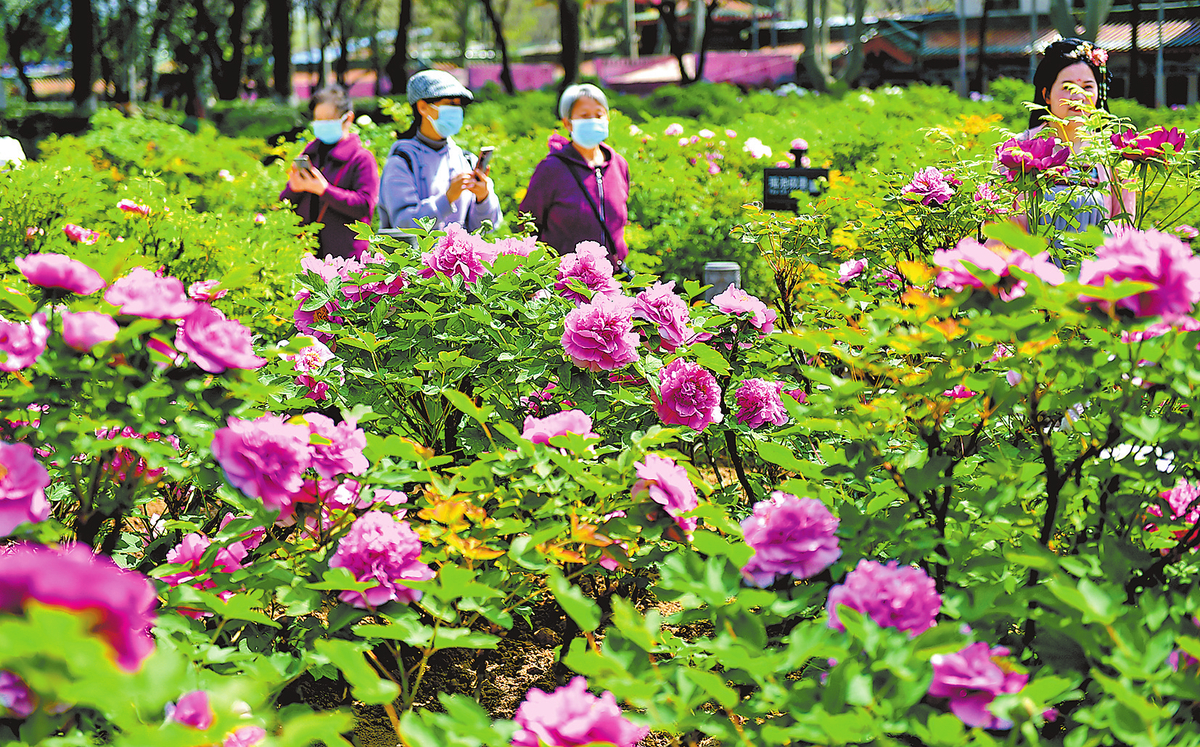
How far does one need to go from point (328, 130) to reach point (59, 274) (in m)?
3.70

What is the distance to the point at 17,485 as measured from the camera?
1408 mm

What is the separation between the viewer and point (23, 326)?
1603 mm

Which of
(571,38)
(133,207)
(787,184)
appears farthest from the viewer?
(571,38)

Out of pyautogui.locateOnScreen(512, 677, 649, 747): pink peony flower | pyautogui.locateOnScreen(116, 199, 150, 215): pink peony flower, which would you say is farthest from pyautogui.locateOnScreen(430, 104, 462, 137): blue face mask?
pyautogui.locateOnScreen(512, 677, 649, 747): pink peony flower

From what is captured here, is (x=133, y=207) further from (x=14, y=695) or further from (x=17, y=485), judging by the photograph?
(x=14, y=695)

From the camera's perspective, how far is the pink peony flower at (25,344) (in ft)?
5.08

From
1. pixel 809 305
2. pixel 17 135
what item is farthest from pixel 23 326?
pixel 17 135

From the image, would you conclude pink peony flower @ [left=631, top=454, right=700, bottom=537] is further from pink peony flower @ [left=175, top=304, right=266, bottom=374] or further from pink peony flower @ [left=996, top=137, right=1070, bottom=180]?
pink peony flower @ [left=996, top=137, right=1070, bottom=180]

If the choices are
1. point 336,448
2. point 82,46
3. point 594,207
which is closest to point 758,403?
point 336,448

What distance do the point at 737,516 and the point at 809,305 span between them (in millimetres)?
1143

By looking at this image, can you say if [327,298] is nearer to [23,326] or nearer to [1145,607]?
[23,326]

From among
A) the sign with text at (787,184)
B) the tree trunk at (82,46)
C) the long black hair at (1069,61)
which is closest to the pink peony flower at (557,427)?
the long black hair at (1069,61)

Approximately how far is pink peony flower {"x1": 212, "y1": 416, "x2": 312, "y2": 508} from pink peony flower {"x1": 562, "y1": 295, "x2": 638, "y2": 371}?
29.2 inches

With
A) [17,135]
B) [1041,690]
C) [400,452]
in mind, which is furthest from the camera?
[17,135]
